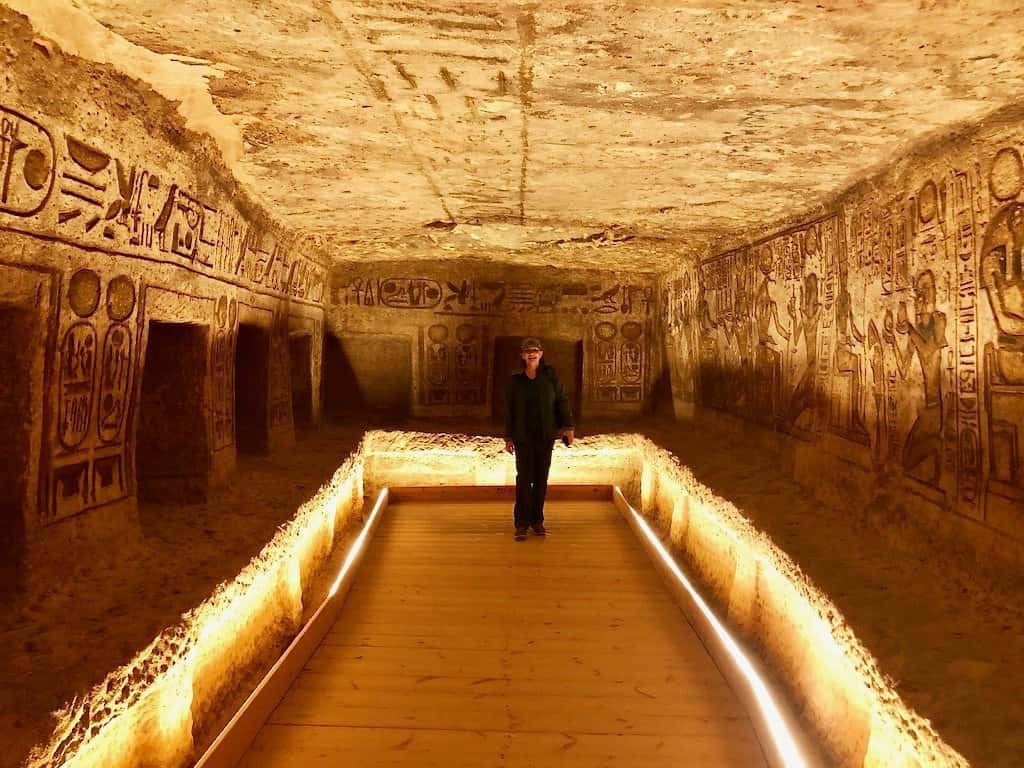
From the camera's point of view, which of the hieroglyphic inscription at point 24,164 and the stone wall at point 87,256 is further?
the stone wall at point 87,256

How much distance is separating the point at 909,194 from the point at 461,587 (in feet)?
11.1

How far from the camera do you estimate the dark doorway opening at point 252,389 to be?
520cm

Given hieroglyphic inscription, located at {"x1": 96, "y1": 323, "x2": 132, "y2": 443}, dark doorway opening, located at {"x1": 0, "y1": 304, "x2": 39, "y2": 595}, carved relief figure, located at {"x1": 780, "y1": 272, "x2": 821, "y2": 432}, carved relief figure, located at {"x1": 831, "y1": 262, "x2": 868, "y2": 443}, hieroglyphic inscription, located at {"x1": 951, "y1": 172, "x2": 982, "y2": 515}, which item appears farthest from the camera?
carved relief figure, located at {"x1": 780, "y1": 272, "x2": 821, "y2": 432}

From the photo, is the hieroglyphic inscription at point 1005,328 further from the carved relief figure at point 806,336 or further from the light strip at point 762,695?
the carved relief figure at point 806,336

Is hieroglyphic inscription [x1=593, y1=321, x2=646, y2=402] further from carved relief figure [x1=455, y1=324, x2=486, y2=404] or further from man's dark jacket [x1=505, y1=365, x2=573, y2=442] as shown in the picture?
man's dark jacket [x1=505, y1=365, x2=573, y2=442]

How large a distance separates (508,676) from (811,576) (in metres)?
1.50

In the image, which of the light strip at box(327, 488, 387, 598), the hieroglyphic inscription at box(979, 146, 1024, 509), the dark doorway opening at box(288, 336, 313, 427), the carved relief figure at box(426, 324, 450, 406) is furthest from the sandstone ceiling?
the carved relief figure at box(426, 324, 450, 406)

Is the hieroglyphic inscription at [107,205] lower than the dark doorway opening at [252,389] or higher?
higher

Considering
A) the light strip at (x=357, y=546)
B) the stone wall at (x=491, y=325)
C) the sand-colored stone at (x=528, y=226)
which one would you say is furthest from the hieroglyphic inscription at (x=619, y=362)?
the light strip at (x=357, y=546)

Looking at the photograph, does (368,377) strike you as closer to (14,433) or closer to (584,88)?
(14,433)

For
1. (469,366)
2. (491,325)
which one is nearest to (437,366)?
(469,366)

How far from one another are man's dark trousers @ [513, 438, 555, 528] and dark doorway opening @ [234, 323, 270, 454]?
205 cm

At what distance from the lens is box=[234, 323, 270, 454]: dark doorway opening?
5.20m

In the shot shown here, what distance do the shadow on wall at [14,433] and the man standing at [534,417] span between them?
3.07 metres
